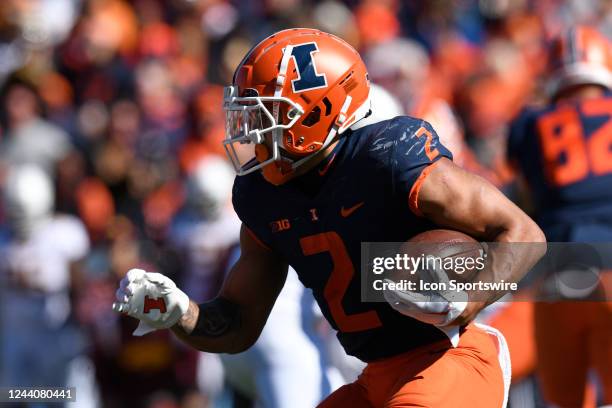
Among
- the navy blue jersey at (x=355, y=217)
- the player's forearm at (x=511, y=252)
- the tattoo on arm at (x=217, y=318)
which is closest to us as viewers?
the player's forearm at (x=511, y=252)

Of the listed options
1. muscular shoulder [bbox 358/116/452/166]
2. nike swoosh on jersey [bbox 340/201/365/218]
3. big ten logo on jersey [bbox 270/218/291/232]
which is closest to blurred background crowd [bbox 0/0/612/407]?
big ten logo on jersey [bbox 270/218/291/232]

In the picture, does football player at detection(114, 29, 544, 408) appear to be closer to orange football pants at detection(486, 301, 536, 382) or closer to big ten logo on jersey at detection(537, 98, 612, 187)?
big ten logo on jersey at detection(537, 98, 612, 187)

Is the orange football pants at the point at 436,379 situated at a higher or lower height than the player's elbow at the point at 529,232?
lower

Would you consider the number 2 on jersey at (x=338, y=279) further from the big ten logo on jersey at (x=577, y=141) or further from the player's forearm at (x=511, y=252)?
the big ten logo on jersey at (x=577, y=141)

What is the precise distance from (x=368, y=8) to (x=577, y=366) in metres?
5.57

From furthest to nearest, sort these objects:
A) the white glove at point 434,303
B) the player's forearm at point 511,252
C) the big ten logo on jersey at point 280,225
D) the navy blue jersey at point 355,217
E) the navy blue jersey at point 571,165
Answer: the navy blue jersey at point 571,165
the big ten logo on jersey at point 280,225
the navy blue jersey at point 355,217
the player's forearm at point 511,252
the white glove at point 434,303

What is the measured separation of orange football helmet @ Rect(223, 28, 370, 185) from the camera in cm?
355

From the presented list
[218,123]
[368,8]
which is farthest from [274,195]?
[368,8]

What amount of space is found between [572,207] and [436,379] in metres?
1.94

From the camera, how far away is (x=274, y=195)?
370cm

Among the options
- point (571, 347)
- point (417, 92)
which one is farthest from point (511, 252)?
point (417, 92)

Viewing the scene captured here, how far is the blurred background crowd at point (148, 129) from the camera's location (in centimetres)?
738

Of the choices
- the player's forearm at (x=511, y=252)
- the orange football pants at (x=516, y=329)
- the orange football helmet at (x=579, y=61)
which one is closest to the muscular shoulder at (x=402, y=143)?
the player's forearm at (x=511, y=252)

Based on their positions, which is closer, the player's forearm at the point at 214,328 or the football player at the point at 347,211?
the football player at the point at 347,211
